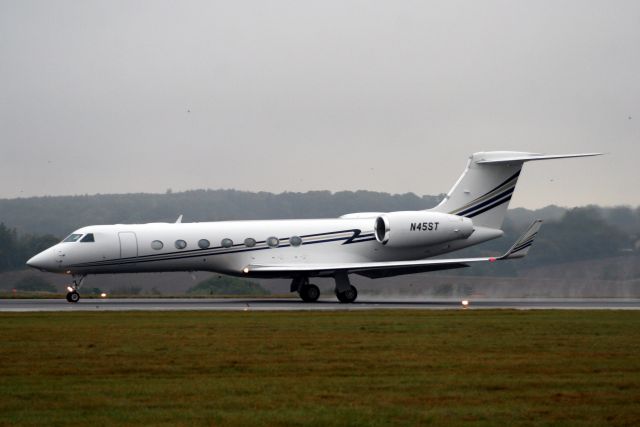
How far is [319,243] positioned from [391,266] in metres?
3.78

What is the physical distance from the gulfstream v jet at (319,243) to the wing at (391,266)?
0.04 m

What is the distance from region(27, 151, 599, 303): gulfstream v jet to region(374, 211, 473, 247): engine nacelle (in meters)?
0.04

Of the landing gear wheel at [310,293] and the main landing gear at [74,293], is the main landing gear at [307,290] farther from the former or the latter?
the main landing gear at [74,293]

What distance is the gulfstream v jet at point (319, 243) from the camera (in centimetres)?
3766

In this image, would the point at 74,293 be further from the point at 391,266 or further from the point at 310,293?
the point at 391,266

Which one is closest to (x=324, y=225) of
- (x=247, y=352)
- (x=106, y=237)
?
(x=106, y=237)

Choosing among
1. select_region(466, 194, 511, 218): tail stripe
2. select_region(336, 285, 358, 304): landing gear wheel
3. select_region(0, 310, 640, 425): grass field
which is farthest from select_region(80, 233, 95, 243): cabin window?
select_region(466, 194, 511, 218): tail stripe

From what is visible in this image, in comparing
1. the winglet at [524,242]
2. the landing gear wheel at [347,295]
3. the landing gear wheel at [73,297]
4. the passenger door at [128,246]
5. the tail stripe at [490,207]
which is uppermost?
the tail stripe at [490,207]

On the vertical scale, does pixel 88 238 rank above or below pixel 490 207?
below

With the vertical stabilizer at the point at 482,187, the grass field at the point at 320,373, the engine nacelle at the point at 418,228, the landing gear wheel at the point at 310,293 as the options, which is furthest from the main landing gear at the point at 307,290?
the grass field at the point at 320,373

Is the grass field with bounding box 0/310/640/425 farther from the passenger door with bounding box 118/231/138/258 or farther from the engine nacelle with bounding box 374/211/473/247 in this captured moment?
the engine nacelle with bounding box 374/211/473/247

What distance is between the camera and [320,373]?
15.9 m

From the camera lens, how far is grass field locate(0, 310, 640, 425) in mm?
12281

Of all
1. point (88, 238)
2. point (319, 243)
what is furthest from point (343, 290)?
point (88, 238)
